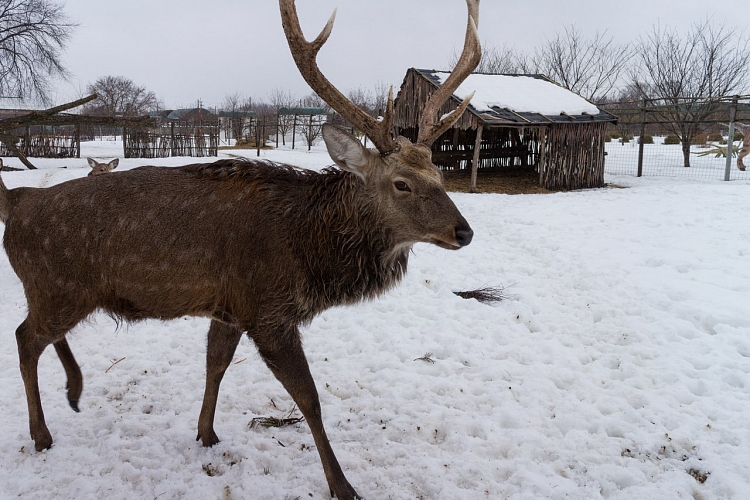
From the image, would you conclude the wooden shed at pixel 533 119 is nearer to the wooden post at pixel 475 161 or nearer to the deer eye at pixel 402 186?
the wooden post at pixel 475 161

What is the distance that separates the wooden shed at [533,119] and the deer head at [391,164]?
12220 mm

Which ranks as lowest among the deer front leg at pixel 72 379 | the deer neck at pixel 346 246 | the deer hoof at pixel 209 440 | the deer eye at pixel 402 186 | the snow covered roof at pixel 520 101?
the deer hoof at pixel 209 440

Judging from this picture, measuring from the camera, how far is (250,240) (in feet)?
9.72

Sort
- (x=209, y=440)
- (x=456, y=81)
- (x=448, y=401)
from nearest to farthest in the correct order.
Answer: (x=209, y=440), (x=456, y=81), (x=448, y=401)

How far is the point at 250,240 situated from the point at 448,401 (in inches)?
81.1

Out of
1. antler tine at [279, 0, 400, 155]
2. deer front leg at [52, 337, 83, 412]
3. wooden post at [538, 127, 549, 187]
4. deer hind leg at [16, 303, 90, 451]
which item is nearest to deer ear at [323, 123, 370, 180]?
antler tine at [279, 0, 400, 155]

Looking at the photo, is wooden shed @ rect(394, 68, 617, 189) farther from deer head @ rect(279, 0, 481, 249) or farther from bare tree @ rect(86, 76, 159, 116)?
bare tree @ rect(86, 76, 159, 116)

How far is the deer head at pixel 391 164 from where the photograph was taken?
9.59ft

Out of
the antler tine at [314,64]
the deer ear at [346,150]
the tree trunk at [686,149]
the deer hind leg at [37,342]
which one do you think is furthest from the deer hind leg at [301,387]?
the tree trunk at [686,149]

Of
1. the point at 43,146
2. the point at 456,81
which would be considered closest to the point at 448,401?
the point at 456,81

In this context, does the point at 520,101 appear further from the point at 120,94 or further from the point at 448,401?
the point at 120,94

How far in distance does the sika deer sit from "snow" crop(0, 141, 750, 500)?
2.09ft

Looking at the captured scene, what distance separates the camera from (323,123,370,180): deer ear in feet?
9.51

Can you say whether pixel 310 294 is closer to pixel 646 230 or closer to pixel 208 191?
pixel 208 191
